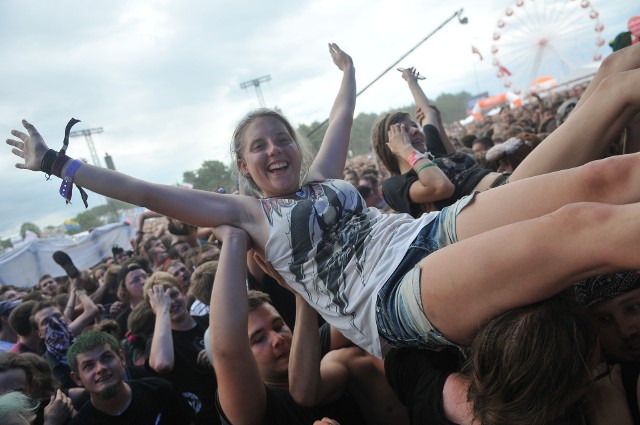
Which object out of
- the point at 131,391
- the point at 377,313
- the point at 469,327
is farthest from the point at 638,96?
the point at 131,391

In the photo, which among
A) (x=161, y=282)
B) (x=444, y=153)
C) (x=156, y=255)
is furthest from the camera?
(x=156, y=255)

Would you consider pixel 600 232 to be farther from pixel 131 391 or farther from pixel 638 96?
pixel 131 391

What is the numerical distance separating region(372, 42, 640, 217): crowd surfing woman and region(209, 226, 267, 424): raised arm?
1.34 metres

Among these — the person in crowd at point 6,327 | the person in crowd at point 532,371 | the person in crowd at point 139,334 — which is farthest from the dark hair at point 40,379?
the person in crowd at point 532,371

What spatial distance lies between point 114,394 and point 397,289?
77.7 inches

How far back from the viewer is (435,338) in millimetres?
1437

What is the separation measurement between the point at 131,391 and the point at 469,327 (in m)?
2.22

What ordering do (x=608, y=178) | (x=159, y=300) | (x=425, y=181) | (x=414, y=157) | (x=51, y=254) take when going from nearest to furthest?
(x=608, y=178) < (x=425, y=181) < (x=414, y=157) < (x=159, y=300) < (x=51, y=254)

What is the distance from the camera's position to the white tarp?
337 inches

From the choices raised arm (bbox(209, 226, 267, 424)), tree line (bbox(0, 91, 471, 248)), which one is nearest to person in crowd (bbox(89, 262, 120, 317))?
raised arm (bbox(209, 226, 267, 424))

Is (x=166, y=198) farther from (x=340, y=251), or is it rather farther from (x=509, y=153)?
(x=509, y=153)

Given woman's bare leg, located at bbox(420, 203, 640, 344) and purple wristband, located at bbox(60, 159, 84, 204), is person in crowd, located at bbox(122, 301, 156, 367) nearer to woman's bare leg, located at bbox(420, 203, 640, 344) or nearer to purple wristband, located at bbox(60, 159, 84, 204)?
purple wristband, located at bbox(60, 159, 84, 204)

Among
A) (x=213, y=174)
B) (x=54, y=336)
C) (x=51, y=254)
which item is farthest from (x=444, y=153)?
(x=213, y=174)

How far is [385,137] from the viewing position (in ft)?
9.87
